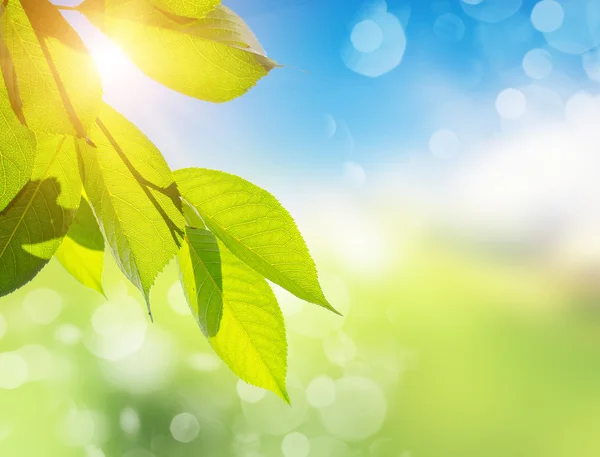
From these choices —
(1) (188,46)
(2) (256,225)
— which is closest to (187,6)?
(1) (188,46)

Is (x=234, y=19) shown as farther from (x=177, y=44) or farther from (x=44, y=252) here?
(x=44, y=252)

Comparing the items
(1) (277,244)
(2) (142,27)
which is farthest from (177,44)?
(1) (277,244)

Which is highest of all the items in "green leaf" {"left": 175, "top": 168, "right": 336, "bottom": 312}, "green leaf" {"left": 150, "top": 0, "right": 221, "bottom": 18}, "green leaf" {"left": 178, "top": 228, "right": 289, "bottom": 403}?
"green leaf" {"left": 150, "top": 0, "right": 221, "bottom": 18}

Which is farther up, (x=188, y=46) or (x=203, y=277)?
(x=188, y=46)

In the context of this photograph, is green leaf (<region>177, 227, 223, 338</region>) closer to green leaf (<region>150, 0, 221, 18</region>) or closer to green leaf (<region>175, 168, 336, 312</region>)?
green leaf (<region>175, 168, 336, 312</region>)

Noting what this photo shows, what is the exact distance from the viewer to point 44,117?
0.27 meters

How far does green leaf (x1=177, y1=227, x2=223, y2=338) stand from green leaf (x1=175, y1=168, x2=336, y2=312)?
0.04ft

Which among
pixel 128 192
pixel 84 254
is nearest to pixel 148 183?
pixel 128 192

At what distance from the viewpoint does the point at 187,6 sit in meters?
0.30

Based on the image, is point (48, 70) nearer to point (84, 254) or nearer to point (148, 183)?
point (148, 183)

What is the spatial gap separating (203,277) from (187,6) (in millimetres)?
158

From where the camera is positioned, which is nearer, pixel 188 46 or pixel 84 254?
pixel 188 46

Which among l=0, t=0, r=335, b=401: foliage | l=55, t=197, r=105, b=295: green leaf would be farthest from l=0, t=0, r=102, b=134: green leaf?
l=55, t=197, r=105, b=295: green leaf

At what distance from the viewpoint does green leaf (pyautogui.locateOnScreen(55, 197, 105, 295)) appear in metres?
0.41
